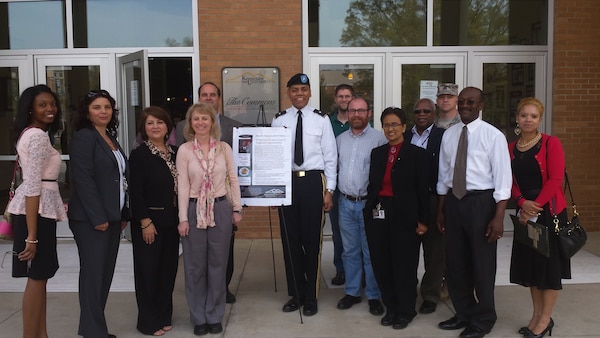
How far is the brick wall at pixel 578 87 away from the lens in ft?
25.2

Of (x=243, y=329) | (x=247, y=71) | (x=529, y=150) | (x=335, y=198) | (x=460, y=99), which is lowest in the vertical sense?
(x=243, y=329)

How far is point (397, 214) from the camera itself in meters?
4.46

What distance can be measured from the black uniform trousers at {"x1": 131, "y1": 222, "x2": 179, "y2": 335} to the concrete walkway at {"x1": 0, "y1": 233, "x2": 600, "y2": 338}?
16cm

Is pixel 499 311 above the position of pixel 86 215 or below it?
below

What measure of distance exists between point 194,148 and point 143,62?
125 inches

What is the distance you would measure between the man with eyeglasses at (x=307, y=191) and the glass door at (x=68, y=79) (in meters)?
4.27

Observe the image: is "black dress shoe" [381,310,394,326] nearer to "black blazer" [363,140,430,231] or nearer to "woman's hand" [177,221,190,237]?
"black blazer" [363,140,430,231]

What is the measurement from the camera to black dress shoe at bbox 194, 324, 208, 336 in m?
4.39

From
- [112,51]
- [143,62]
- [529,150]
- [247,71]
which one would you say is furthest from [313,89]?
[529,150]

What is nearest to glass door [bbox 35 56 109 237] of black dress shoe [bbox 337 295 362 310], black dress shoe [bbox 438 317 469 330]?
black dress shoe [bbox 337 295 362 310]

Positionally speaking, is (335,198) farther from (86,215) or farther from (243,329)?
(86,215)

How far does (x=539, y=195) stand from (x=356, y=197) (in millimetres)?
1531

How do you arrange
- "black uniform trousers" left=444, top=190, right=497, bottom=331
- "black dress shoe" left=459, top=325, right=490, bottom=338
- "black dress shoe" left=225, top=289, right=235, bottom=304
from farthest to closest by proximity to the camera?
"black dress shoe" left=225, top=289, right=235, bottom=304 → "black dress shoe" left=459, top=325, right=490, bottom=338 → "black uniform trousers" left=444, top=190, right=497, bottom=331

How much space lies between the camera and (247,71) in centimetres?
747
